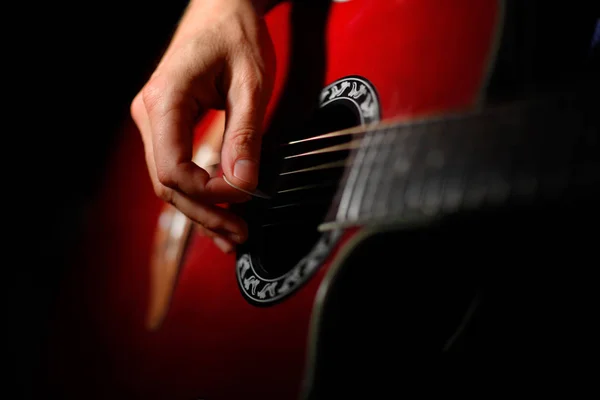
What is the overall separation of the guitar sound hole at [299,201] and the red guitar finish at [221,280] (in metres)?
0.05

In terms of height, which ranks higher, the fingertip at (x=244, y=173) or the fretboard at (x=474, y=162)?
the fingertip at (x=244, y=173)

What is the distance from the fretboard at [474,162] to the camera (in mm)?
331

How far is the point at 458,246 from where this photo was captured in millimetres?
425

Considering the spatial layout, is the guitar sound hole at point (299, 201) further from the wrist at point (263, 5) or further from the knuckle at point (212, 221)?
the wrist at point (263, 5)

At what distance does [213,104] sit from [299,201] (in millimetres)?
229

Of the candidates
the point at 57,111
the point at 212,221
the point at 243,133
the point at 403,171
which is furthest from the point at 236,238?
the point at 57,111

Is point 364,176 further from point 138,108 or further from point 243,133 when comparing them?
point 138,108

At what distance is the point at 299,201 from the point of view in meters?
0.57

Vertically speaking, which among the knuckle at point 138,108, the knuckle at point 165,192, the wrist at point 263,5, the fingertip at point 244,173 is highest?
the wrist at point 263,5

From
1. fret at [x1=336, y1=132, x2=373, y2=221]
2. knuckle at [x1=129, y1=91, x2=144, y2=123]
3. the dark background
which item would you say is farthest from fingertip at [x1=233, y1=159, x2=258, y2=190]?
the dark background

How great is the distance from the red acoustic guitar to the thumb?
7cm

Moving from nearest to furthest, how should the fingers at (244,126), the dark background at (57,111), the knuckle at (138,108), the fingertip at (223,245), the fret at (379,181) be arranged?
the fret at (379,181), the fingers at (244,126), the fingertip at (223,245), the knuckle at (138,108), the dark background at (57,111)

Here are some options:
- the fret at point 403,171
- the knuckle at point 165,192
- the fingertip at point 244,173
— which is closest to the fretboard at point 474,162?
the fret at point 403,171

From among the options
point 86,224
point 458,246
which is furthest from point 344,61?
point 86,224
